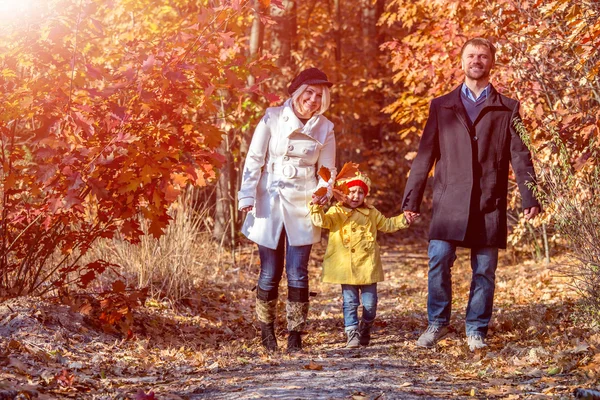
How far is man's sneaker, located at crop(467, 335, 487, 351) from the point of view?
5215 mm

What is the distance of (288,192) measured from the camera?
5.41 m

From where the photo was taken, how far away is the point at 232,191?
10773 mm

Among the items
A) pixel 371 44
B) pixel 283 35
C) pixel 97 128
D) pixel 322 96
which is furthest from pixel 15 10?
pixel 371 44

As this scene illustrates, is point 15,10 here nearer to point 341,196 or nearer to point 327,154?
point 327,154

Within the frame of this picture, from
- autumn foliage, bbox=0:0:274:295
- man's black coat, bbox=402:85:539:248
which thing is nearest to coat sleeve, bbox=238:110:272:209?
autumn foliage, bbox=0:0:274:295

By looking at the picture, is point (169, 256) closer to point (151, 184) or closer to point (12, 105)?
point (151, 184)

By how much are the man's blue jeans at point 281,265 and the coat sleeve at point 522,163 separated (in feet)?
4.86

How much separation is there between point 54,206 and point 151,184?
65cm

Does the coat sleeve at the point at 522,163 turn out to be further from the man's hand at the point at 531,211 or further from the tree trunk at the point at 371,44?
the tree trunk at the point at 371,44

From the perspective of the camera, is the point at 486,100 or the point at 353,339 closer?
the point at 486,100

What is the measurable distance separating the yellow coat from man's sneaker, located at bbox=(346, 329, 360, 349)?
36 cm

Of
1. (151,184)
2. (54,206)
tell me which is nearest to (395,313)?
(151,184)

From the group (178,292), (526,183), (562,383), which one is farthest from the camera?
(178,292)

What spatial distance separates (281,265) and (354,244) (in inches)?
22.7
